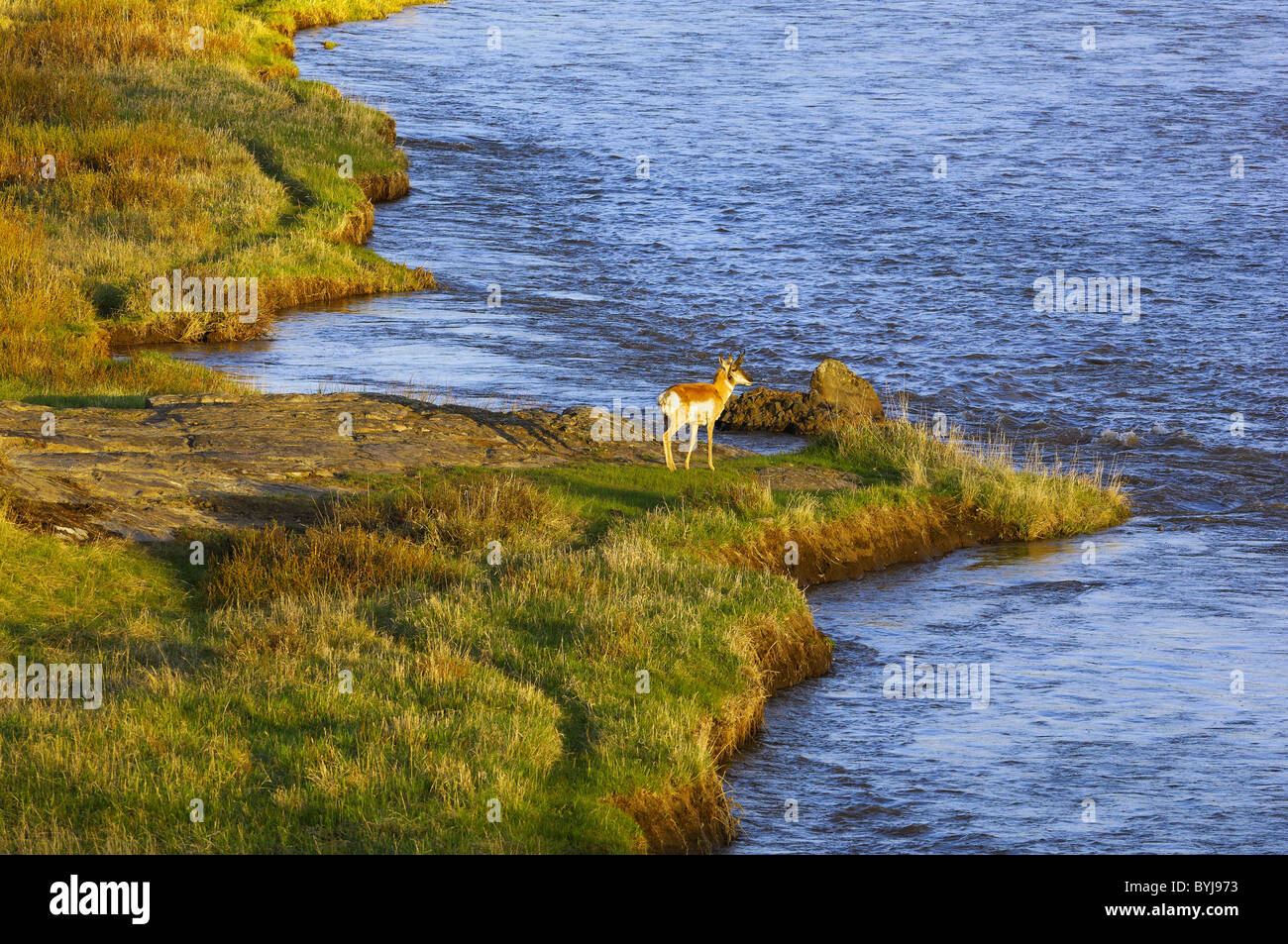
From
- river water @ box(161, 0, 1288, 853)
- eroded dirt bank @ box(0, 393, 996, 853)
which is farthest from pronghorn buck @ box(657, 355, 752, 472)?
river water @ box(161, 0, 1288, 853)

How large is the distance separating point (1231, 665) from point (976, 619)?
264cm

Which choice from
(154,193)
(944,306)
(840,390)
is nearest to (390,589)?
(840,390)

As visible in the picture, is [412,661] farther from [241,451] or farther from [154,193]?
[154,193]

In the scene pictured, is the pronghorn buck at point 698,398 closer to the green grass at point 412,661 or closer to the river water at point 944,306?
the green grass at point 412,661

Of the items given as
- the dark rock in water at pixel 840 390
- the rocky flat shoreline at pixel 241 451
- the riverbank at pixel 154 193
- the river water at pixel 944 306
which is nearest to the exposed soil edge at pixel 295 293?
the riverbank at pixel 154 193

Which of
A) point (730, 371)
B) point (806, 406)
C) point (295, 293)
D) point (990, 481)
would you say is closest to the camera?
point (730, 371)

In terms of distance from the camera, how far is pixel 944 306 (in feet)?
110

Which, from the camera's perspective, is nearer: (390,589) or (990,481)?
(390,589)

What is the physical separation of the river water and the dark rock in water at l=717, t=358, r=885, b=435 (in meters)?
2.20

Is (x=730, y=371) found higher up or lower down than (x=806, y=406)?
higher up

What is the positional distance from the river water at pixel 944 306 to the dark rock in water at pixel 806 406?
2198 millimetres

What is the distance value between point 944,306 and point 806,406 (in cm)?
1290

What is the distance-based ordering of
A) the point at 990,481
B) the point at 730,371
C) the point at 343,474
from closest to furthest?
1. the point at 343,474
2. the point at 730,371
3. the point at 990,481

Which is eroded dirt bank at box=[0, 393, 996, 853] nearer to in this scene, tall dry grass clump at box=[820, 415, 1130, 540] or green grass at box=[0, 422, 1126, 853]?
green grass at box=[0, 422, 1126, 853]
